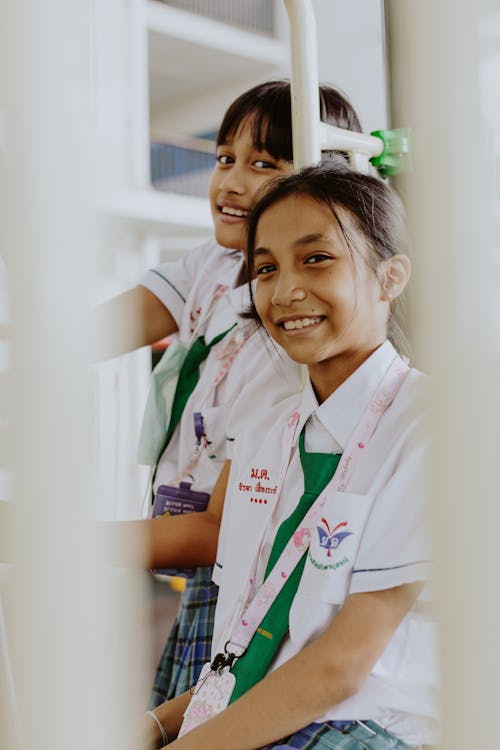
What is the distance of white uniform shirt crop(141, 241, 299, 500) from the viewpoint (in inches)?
44.9

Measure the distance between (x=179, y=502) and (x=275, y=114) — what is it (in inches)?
20.5

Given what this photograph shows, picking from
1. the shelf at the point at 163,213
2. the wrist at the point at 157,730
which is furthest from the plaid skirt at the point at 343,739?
the shelf at the point at 163,213

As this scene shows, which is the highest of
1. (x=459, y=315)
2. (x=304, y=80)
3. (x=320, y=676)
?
(x=304, y=80)

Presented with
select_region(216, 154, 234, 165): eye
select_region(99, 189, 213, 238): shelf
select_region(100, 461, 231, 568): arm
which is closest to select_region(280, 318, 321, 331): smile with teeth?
select_region(100, 461, 231, 568): arm

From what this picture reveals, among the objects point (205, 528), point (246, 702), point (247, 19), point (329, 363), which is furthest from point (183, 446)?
point (247, 19)

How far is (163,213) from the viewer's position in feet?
21.0

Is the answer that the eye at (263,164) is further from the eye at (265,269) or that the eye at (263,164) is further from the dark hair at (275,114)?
the eye at (265,269)

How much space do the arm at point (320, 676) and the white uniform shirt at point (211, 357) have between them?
1.15 ft

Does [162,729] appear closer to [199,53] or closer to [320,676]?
[320,676]

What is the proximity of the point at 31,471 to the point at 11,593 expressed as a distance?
5 centimetres

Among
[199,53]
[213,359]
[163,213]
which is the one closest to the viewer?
[213,359]

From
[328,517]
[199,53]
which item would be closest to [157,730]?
[328,517]

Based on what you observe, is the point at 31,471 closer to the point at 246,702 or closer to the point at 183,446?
the point at 246,702

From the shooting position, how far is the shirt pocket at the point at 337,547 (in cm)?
81
